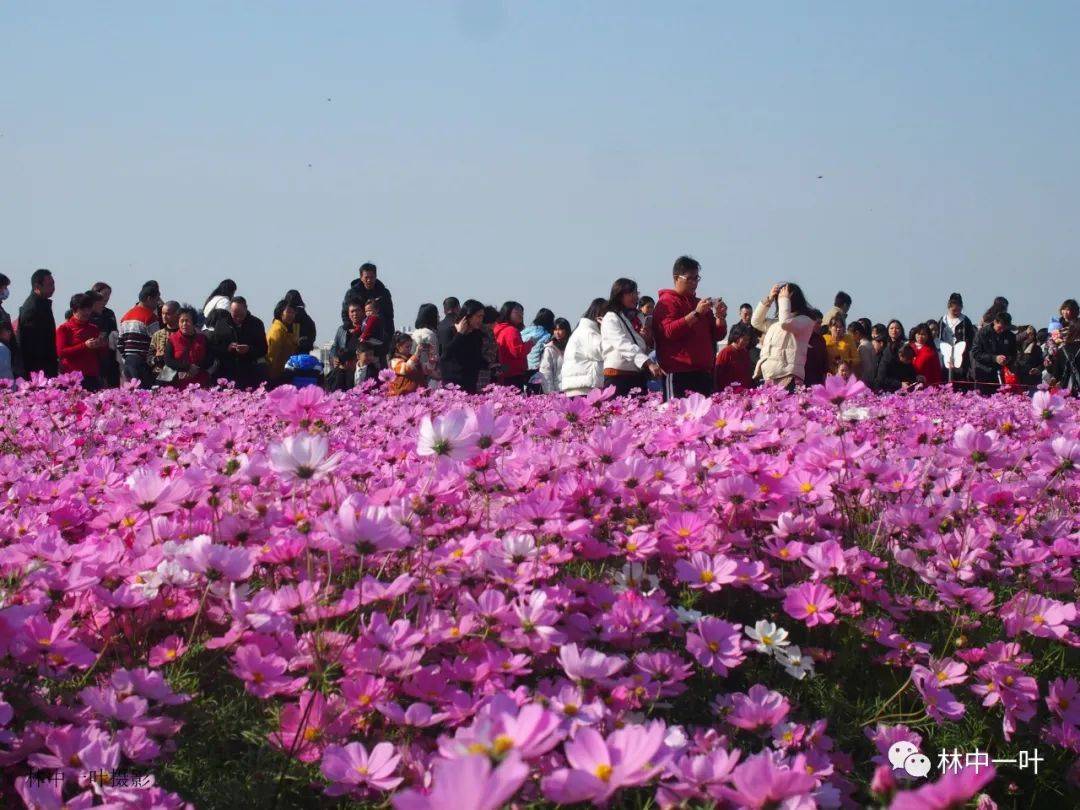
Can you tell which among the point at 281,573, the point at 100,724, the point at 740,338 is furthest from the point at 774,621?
the point at 740,338

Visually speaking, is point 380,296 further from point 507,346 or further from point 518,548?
point 518,548

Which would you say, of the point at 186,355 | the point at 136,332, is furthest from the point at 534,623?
the point at 136,332

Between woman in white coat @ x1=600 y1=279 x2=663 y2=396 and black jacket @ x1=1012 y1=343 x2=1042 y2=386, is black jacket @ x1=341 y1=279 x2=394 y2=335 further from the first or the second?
black jacket @ x1=1012 y1=343 x2=1042 y2=386

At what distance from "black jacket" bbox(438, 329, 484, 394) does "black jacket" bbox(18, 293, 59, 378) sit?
110 inches

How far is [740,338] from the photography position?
9.43 metres

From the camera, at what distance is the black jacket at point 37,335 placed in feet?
27.7

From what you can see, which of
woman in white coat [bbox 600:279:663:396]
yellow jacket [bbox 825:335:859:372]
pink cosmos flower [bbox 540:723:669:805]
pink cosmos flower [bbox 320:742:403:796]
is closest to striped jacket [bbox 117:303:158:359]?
woman in white coat [bbox 600:279:663:396]

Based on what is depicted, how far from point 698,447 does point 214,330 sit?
7.33 meters

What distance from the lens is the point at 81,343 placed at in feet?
28.0

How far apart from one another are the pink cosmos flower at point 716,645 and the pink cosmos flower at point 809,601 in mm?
206

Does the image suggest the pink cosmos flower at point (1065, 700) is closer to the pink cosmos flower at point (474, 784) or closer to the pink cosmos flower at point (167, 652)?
the pink cosmos flower at point (167, 652)

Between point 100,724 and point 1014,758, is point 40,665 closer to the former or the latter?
point 100,724

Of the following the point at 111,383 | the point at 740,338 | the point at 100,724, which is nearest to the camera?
the point at 100,724

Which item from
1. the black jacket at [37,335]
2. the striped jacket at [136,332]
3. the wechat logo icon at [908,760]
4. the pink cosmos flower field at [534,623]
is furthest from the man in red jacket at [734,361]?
the wechat logo icon at [908,760]
